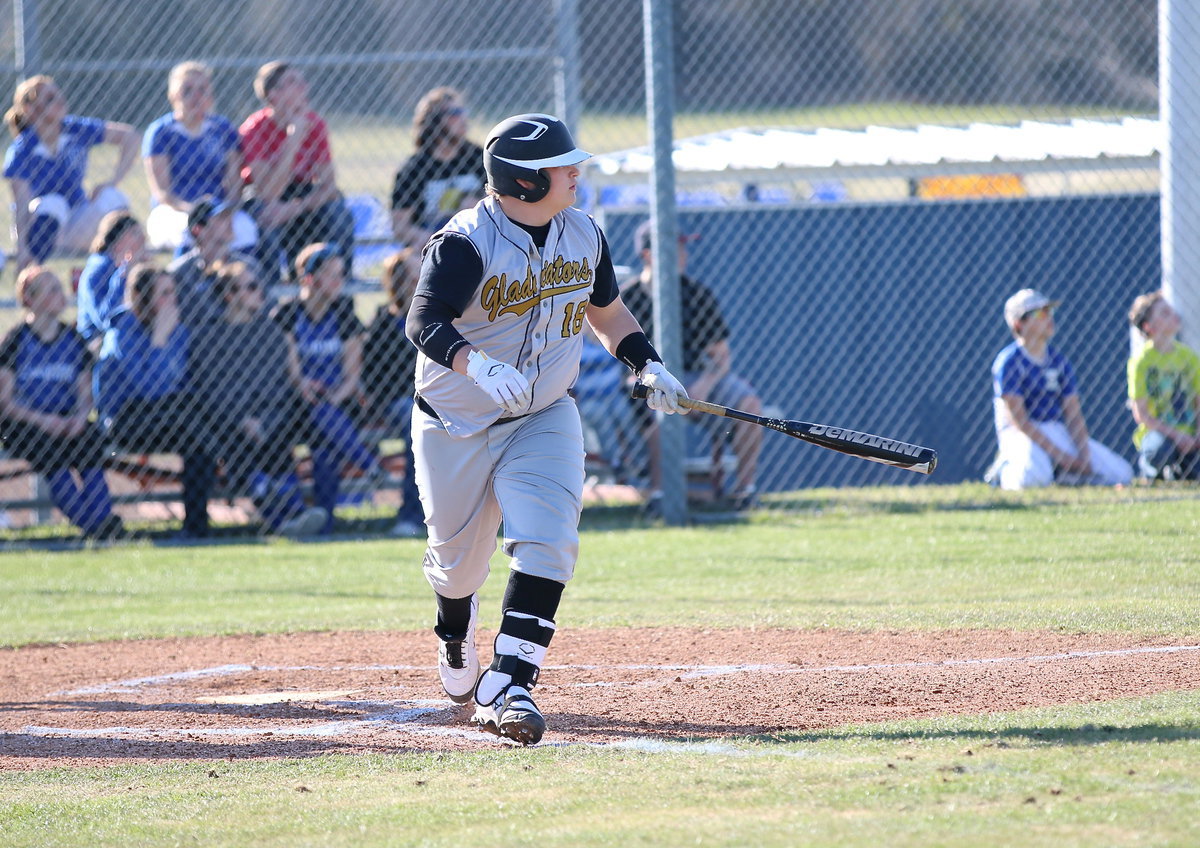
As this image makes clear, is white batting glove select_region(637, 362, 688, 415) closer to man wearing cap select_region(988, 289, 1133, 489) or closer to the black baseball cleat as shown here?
the black baseball cleat

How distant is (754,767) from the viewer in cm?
372

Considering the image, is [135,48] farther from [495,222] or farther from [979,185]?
[495,222]

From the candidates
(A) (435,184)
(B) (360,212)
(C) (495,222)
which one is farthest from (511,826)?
(B) (360,212)

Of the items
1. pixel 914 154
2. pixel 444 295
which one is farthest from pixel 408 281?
pixel 914 154

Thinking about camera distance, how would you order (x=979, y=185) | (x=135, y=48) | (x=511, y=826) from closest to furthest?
(x=511, y=826)
(x=979, y=185)
(x=135, y=48)

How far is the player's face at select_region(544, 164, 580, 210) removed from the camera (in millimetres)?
4344

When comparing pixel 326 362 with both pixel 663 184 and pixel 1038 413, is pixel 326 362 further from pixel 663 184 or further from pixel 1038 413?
pixel 1038 413

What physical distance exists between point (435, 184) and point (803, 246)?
3.39 m

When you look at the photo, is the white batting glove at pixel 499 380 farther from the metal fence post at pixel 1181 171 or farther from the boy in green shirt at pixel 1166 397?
the metal fence post at pixel 1181 171

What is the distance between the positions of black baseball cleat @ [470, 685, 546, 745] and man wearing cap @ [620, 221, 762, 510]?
4.91m

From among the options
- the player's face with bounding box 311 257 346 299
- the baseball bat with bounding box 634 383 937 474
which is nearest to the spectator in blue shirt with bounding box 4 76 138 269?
the player's face with bounding box 311 257 346 299

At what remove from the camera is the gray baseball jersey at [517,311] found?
14.3 feet

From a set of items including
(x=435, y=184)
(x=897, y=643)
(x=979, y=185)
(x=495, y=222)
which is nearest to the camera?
(x=495, y=222)

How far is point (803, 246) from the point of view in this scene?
11172mm
